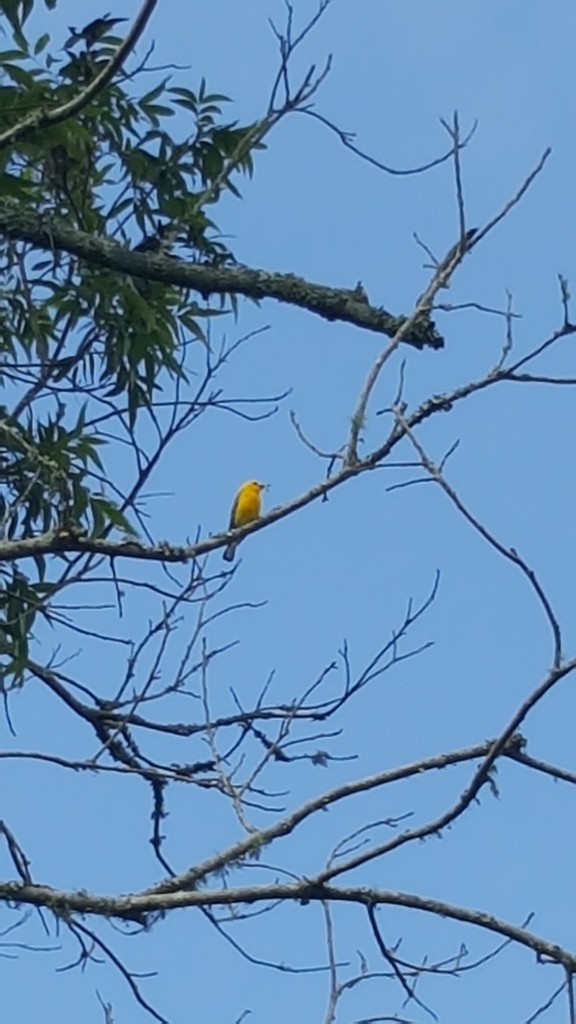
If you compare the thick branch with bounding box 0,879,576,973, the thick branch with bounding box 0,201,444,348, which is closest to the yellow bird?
the thick branch with bounding box 0,201,444,348

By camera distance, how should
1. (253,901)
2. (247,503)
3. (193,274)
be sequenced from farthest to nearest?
1. (247,503)
2. (193,274)
3. (253,901)

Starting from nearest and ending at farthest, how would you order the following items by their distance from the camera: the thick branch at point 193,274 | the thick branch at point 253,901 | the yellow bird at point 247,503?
the thick branch at point 253,901 < the thick branch at point 193,274 < the yellow bird at point 247,503

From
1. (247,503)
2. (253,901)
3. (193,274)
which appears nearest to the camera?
(253,901)

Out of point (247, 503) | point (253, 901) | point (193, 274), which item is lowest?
point (253, 901)

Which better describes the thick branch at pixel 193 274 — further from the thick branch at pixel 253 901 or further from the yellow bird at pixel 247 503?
the yellow bird at pixel 247 503

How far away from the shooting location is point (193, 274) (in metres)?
5.21

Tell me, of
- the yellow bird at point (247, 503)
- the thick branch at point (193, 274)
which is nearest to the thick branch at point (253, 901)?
the thick branch at point (193, 274)

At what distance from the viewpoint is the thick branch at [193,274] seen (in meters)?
5.12

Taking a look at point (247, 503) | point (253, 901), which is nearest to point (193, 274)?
point (253, 901)

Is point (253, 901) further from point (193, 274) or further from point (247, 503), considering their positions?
point (247, 503)

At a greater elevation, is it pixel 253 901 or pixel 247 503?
pixel 247 503

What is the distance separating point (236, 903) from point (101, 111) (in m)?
2.35

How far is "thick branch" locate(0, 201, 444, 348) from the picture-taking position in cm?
512

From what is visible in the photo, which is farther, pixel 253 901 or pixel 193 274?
pixel 193 274
